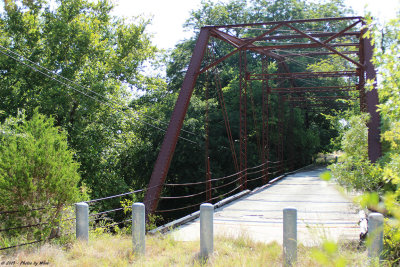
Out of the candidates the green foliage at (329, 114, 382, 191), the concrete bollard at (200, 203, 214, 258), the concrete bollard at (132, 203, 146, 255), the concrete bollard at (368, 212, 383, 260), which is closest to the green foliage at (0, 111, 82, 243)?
the concrete bollard at (132, 203, 146, 255)

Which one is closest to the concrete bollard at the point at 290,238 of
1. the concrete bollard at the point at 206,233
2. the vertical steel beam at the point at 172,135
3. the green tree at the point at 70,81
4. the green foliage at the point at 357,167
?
the concrete bollard at the point at 206,233

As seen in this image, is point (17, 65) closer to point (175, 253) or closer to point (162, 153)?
point (162, 153)

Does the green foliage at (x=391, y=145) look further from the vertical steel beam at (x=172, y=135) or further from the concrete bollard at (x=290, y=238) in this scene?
the vertical steel beam at (x=172, y=135)

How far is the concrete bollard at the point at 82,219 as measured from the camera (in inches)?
238

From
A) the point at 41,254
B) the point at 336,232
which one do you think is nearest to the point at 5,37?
the point at 41,254

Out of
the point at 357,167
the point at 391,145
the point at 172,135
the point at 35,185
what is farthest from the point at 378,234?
the point at 172,135

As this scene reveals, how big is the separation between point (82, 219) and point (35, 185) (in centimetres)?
121

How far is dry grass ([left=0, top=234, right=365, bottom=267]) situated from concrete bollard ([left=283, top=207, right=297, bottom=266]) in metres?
0.15

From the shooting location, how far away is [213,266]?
16.9 feet

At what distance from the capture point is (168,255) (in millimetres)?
5867

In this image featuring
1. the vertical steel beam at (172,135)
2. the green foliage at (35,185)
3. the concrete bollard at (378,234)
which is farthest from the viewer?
the vertical steel beam at (172,135)

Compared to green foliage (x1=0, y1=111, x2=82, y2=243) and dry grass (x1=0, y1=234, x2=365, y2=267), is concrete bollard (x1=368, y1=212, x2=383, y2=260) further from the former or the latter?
green foliage (x1=0, y1=111, x2=82, y2=243)

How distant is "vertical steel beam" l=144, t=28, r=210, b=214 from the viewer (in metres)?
10.0

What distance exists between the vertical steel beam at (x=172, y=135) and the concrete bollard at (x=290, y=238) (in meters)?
5.18
